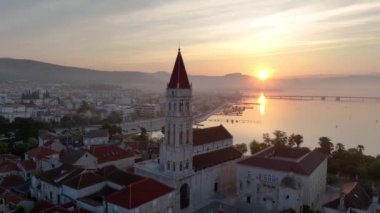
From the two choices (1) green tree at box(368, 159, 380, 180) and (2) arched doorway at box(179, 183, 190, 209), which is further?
(1) green tree at box(368, 159, 380, 180)

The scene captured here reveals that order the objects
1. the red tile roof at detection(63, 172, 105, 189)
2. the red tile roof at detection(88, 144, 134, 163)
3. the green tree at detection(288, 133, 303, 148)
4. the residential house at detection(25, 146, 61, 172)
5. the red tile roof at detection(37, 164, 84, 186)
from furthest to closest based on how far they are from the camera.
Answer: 1. the green tree at detection(288, 133, 303, 148)
2. the red tile roof at detection(88, 144, 134, 163)
3. the residential house at detection(25, 146, 61, 172)
4. the red tile roof at detection(37, 164, 84, 186)
5. the red tile roof at detection(63, 172, 105, 189)

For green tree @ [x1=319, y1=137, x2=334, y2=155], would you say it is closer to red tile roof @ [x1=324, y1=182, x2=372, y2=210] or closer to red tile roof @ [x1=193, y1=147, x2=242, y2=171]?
red tile roof @ [x1=193, y1=147, x2=242, y2=171]

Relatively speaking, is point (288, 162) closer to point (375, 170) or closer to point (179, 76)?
point (179, 76)

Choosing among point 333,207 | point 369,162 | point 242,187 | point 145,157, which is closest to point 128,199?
point 242,187

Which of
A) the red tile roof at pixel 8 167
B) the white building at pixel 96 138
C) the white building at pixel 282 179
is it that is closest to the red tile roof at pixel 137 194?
the white building at pixel 282 179

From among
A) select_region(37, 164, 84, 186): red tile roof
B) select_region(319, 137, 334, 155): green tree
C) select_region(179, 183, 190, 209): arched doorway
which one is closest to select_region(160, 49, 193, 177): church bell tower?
select_region(179, 183, 190, 209): arched doorway
